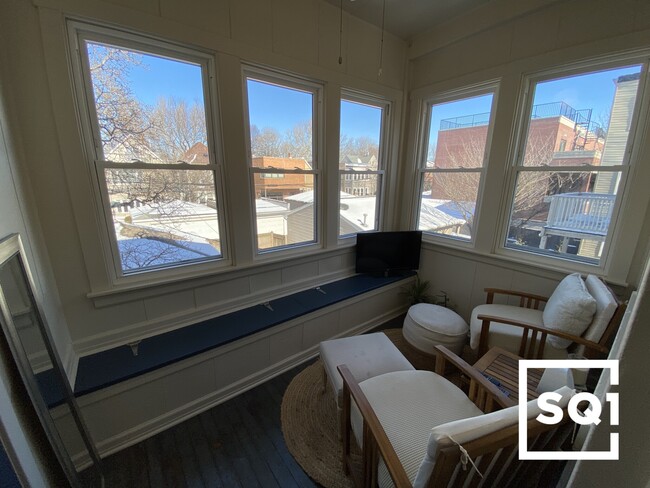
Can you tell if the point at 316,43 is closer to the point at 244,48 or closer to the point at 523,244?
the point at 244,48

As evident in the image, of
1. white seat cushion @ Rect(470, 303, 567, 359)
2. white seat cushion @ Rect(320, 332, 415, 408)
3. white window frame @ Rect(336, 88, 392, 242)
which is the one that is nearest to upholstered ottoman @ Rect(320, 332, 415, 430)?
white seat cushion @ Rect(320, 332, 415, 408)

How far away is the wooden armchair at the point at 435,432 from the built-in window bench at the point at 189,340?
96cm

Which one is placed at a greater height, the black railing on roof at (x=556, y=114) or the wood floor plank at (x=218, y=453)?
the black railing on roof at (x=556, y=114)

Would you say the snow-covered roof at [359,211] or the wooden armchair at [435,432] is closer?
the wooden armchair at [435,432]

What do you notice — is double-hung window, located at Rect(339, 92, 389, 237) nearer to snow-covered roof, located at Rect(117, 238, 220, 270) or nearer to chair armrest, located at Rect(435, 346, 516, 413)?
snow-covered roof, located at Rect(117, 238, 220, 270)

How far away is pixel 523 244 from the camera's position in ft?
7.69

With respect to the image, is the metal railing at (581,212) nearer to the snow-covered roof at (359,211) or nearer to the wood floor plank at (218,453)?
the snow-covered roof at (359,211)

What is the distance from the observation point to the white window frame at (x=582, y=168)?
1.72 meters

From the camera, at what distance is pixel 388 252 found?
2.88 m

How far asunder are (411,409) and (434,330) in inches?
41.0

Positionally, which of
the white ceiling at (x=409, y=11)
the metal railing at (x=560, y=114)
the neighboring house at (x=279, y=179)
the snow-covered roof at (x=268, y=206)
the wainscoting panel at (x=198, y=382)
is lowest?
the wainscoting panel at (x=198, y=382)

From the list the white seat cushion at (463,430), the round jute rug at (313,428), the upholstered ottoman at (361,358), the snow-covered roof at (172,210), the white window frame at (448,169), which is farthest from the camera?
the white window frame at (448,169)

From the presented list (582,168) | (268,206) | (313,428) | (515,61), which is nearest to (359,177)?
(268,206)

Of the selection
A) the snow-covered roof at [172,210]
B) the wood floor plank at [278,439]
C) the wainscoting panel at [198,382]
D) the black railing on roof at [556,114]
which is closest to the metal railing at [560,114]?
the black railing on roof at [556,114]
